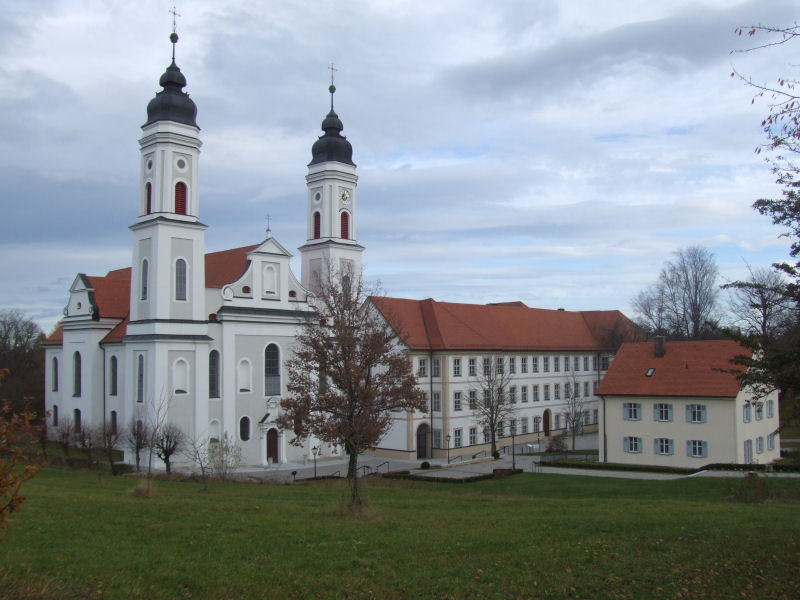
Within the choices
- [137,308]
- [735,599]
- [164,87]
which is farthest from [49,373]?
[735,599]

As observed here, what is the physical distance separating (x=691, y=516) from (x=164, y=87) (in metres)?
33.5

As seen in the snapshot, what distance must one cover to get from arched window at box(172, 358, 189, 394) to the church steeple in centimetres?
1184

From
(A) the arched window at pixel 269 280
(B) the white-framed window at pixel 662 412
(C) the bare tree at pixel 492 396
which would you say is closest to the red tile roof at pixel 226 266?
(A) the arched window at pixel 269 280

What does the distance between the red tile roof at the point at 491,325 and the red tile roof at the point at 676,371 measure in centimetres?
1067

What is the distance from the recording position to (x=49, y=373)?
159 ft

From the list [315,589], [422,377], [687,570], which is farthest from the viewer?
[422,377]

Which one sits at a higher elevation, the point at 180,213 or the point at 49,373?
the point at 180,213

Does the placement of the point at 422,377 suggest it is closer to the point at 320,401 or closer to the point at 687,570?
the point at 320,401

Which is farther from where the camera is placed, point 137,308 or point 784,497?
point 137,308

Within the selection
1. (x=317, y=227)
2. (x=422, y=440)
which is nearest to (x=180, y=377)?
(x=317, y=227)

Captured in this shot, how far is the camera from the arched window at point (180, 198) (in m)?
36.7

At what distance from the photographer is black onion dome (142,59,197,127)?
36531 mm

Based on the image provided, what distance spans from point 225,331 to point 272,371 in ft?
12.9

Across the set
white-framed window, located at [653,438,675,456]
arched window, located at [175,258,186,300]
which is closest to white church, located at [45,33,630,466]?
arched window, located at [175,258,186,300]
